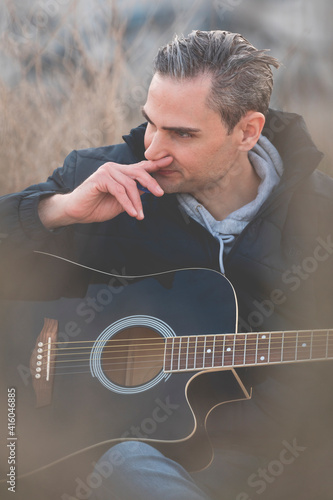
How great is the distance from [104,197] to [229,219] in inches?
14.1

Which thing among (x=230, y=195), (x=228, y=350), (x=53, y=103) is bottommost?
(x=228, y=350)

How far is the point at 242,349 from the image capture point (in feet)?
3.94

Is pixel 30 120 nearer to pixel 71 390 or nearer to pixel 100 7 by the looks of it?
pixel 100 7

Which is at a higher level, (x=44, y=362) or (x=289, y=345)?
(x=289, y=345)

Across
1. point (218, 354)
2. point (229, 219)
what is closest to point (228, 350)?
point (218, 354)

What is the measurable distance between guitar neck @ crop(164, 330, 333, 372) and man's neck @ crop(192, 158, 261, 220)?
39cm

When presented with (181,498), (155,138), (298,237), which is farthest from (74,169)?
(181,498)

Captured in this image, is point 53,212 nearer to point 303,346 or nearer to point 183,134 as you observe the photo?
point 183,134

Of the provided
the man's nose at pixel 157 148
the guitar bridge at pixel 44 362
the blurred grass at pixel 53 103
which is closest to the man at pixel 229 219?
the man's nose at pixel 157 148

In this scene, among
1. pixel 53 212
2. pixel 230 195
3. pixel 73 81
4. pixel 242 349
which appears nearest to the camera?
pixel 242 349

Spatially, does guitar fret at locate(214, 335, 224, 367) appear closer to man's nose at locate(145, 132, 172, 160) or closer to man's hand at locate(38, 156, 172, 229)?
man's hand at locate(38, 156, 172, 229)

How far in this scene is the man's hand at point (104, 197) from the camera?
1.22m

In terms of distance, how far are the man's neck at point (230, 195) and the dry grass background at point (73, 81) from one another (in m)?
0.23

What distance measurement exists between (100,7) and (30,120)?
0.42m
